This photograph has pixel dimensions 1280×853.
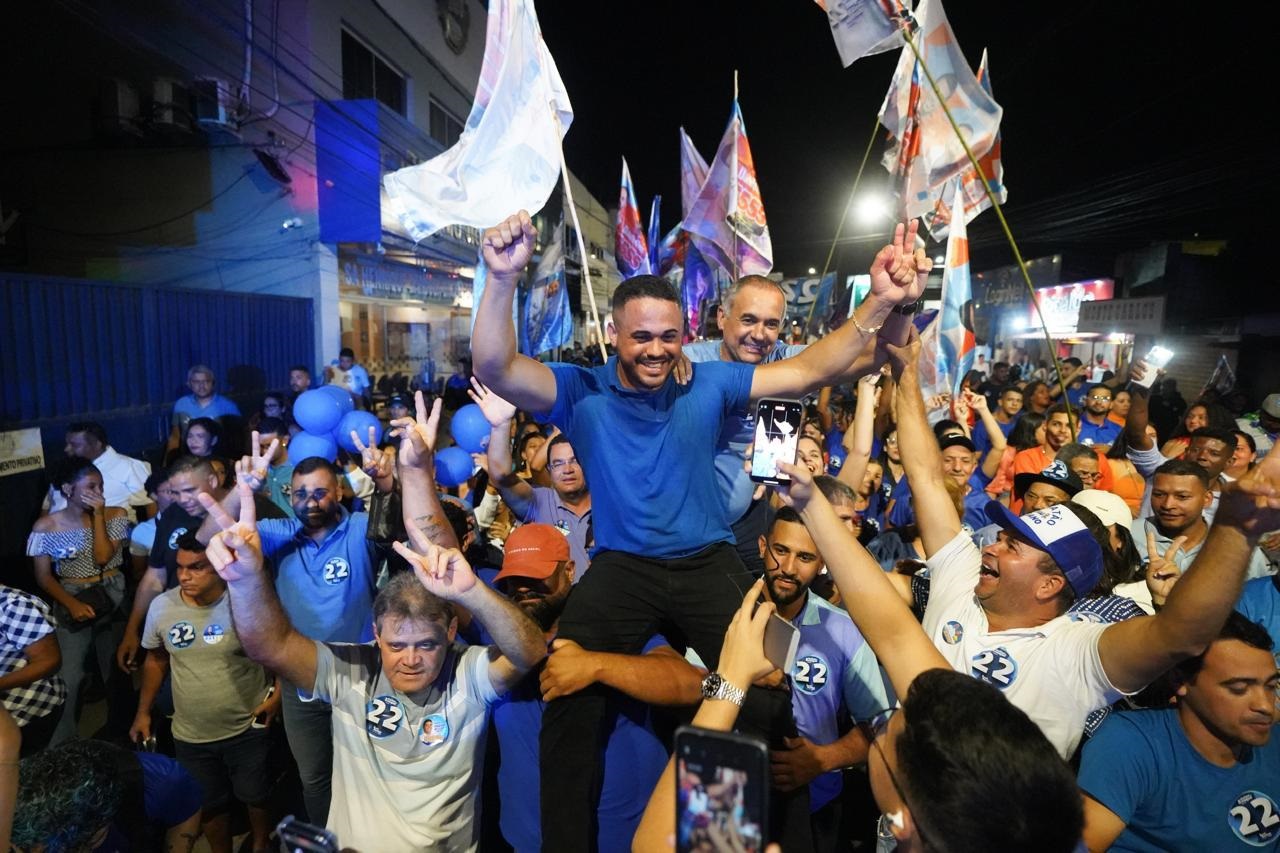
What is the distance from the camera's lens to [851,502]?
13.3 feet

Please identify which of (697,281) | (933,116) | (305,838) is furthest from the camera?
(697,281)

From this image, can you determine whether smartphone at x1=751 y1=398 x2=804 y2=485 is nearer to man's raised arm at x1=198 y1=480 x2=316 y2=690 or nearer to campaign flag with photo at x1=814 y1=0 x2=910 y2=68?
man's raised arm at x1=198 y1=480 x2=316 y2=690

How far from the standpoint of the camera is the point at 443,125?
84.7 feet

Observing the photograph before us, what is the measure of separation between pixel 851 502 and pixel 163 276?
60.3 feet

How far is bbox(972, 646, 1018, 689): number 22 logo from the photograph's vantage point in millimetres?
2549

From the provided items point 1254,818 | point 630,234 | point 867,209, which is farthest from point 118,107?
point 867,209

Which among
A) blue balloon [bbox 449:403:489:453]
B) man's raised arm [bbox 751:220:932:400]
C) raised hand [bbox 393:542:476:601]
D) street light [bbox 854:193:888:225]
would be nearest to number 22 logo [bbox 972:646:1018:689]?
man's raised arm [bbox 751:220:932:400]

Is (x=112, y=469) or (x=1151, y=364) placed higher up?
(x=1151, y=364)

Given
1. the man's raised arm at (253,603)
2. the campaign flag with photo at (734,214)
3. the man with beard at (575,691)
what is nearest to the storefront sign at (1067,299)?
the campaign flag with photo at (734,214)

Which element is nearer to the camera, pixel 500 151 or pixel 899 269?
pixel 899 269

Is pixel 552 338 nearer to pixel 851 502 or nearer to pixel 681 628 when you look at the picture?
pixel 851 502

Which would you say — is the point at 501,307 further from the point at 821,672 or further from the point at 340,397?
the point at 340,397

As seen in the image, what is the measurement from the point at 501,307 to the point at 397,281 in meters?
21.5

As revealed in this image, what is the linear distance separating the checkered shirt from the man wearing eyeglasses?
9.34 m
